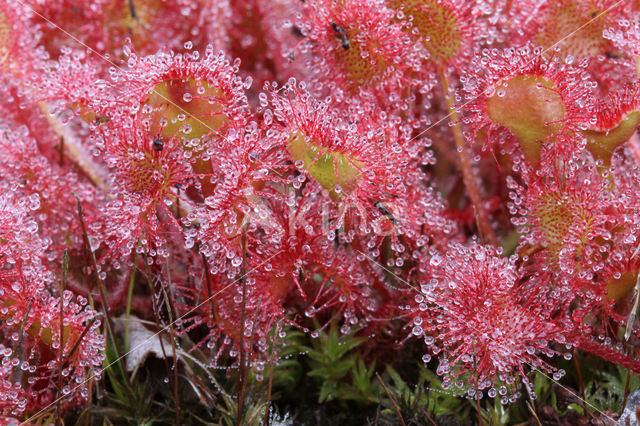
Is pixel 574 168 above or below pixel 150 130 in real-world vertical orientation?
below

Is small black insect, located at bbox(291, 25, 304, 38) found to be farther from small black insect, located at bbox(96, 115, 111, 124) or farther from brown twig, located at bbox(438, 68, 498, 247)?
small black insect, located at bbox(96, 115, 111, 124)

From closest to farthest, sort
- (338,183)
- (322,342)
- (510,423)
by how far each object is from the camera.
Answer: (338,183)
(510,423)
(322,342)

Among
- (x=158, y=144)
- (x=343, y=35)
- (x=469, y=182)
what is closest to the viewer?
(x=158, y=144)

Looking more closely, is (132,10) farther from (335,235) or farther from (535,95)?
(535,95)

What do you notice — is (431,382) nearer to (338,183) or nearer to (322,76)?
(338,183)

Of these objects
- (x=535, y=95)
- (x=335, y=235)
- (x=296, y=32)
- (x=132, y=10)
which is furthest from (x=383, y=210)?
(x=132, y=10)

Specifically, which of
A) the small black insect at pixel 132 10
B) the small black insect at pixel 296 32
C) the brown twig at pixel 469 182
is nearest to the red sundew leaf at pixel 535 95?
the brown twig at pixel 469 182

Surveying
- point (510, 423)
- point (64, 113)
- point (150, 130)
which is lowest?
point (510, 423)

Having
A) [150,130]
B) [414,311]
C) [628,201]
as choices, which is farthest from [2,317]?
[628,201]
